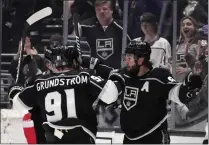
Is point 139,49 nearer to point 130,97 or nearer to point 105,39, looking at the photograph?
point 130,97

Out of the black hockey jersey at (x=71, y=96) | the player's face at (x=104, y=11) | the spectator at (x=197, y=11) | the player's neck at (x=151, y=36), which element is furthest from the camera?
the player's face at (x=104, y=11)

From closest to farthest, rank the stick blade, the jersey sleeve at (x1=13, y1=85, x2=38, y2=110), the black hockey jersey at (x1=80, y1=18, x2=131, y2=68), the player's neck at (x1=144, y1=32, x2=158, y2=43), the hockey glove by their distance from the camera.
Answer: the jersey sleeve at (x1=13, y1=85, x2=38, y2=110)
the hockey glove
the stick blade
the player's neck at (x1=144, y1=32, x2=158, y2=43)
the black hockey jersey at (x1=80, y1=18, x2=131, y2=68)

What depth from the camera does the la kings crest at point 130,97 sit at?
3699mm

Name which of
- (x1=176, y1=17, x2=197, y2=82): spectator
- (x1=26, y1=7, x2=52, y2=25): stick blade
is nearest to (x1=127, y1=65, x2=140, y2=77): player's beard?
(x1=26, y1=7, x2=52, y2=25): stick blade

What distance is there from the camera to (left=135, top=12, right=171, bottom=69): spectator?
535 cm

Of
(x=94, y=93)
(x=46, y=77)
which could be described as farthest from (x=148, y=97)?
(x=46, y=77)

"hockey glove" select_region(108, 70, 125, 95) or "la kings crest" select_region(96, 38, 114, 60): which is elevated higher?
"la kings crest" select_region(96, 38, 114, 60)

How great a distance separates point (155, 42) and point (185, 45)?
0.30 m

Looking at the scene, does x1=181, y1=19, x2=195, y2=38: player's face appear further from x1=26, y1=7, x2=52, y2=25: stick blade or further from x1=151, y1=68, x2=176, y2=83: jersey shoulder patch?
x1=151, y1=68, x2=176, y2=83: jersey shoulder patch

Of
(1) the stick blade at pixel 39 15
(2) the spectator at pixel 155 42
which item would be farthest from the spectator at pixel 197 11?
(1) the stick blade at pixel 39 15

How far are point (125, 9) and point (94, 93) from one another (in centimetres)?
215

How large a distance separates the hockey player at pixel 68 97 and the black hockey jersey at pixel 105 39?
2.01 meters

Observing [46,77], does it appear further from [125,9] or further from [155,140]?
[125,9]

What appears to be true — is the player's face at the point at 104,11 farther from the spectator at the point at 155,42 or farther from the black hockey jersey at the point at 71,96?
the black hockey jersey at the point at 71,96
